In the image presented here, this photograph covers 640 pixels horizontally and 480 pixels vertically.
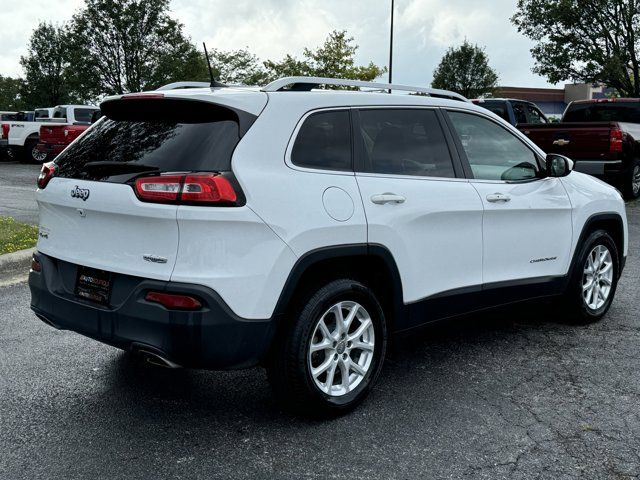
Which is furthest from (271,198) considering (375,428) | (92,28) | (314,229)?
(92,28)

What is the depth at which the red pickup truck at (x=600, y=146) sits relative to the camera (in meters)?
12.7

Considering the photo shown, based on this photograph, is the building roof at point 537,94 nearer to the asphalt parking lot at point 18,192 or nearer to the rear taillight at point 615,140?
the asphalt parking lot at point 18,192

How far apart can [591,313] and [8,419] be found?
4.20m

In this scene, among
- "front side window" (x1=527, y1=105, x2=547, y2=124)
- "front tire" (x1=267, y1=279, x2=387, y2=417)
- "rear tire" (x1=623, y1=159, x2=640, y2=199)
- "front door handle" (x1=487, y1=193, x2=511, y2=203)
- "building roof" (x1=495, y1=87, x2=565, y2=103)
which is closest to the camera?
"front tire" (x1=267, y1=279, x2=387, y2=417)

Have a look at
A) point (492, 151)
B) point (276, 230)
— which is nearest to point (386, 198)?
point (276, 230)

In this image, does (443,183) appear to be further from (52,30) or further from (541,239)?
(52,30)

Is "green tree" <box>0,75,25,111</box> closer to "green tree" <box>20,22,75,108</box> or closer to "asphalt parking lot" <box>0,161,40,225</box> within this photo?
"green tree" <box>20,22,75,108</box>

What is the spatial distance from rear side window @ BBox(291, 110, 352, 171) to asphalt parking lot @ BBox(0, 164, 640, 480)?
136cm

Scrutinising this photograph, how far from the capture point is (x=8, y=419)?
3.75m

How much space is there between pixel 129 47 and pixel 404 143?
39039mm

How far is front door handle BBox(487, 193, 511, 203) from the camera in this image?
4555 mm

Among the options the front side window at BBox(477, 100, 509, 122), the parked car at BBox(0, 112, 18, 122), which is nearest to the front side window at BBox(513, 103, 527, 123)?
the front side window at BBox(477, 100, 509, 122)

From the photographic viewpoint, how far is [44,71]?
168ft

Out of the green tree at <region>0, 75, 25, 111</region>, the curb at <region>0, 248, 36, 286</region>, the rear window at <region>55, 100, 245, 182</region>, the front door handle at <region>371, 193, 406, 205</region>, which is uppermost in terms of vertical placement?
the green tree at <region>0, 75, 25, 111</region>
